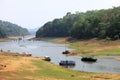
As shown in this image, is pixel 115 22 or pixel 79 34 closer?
pixel 115 22

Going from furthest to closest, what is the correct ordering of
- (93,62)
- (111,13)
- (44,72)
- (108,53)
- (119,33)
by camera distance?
(111,13) → (119,33) → (108,53) → (93,62) → (44,72)

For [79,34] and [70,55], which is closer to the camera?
[70,55]

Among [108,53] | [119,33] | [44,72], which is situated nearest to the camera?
[44,72]

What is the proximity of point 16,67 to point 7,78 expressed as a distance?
11.8 meters

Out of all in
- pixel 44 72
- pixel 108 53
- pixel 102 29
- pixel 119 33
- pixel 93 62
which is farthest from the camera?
pixel 102 29

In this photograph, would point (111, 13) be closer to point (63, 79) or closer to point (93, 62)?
point (93, 62)

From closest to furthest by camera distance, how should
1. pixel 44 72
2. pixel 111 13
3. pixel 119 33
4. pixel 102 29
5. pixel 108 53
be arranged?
pixel 44 72
pixel 108 53
pixel 119 33
pixel 102 29
pixel 111 13

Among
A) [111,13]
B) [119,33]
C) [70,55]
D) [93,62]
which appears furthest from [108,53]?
[111,13]

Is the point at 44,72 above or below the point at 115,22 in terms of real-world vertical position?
below

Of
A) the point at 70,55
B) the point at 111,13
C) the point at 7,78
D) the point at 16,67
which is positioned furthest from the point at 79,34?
the point at 7,78

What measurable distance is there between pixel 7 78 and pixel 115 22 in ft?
341

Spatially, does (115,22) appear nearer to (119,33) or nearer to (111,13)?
(119,33)

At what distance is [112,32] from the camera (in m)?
146

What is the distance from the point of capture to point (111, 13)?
6909 inches
